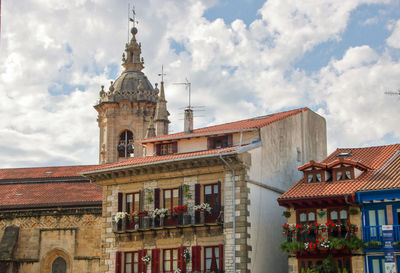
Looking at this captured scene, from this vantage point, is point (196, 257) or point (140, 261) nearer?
point (196, 257)

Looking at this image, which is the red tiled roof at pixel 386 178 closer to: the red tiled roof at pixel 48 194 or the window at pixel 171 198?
the window at pixel 171 198

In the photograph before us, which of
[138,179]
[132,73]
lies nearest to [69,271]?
[138,179]

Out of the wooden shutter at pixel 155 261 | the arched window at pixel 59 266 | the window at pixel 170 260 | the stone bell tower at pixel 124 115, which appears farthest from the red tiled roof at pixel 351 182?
the stone bell tower at pixel 124 115

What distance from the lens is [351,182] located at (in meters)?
34.8

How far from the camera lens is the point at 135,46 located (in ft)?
245

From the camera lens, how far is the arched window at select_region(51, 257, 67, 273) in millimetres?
49688

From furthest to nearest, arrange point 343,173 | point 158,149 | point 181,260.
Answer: point 158,149
point 181,260
point 343,173

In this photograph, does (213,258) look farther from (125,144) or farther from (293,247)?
(125,144)

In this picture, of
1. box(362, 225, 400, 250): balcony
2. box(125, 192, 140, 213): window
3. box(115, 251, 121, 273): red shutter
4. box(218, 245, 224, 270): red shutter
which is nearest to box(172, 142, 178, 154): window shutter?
box(125, 192, 140, 213): window

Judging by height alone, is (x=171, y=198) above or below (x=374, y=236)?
above

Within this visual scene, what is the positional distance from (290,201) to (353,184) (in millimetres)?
3058

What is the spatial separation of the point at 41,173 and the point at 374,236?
103 ft

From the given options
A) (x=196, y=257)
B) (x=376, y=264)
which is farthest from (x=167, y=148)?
(x=376, y=264)

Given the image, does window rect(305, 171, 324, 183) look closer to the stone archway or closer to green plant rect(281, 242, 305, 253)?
green plant rect(281, 242, 305, 253)
